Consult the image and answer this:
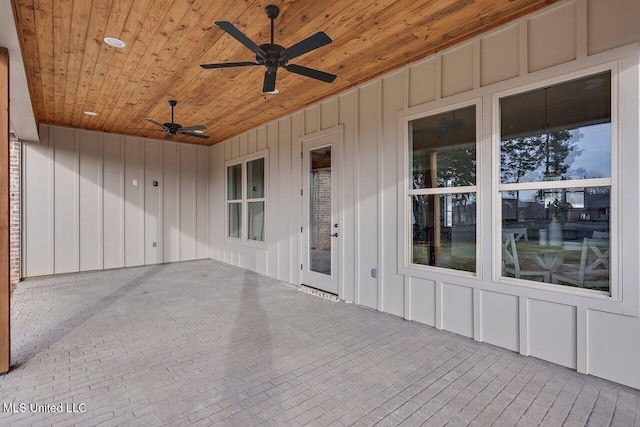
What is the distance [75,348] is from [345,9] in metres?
3.98

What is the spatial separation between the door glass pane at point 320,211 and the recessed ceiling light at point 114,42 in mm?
2826

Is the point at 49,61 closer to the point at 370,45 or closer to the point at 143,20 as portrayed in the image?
the point at 143,20

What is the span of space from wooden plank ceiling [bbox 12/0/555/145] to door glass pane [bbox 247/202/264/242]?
7.09 ft

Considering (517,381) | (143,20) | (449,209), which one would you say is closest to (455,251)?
(449,209)

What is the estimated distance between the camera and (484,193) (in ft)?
10.5

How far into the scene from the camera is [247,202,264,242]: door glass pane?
6578mm

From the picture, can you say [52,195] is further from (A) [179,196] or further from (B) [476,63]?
(B) [476,63]

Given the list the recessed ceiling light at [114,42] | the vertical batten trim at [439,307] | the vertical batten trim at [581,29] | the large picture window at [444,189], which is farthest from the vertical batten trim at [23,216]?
the vertical batten trim at [581,29]

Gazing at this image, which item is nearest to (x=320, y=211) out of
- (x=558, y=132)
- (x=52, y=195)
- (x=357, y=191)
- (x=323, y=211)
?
(x=323, y=211)

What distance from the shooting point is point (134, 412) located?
2.09 metres

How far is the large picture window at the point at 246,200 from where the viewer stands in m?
6.61

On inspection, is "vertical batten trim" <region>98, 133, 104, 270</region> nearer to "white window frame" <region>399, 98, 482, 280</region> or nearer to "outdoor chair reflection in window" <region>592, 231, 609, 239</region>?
"white window frame" <region>399, 98, 482, 280</region>

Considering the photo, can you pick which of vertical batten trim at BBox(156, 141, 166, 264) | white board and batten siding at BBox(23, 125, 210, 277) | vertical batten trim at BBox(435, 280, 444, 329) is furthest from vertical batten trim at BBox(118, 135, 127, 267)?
vertical batten trim at BBox(435, 280, 444, 329)

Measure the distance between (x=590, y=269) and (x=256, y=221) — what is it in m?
5.45
